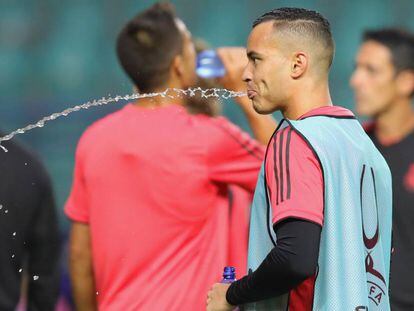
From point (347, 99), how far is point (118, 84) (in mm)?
2215

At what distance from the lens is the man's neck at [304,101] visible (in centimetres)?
273

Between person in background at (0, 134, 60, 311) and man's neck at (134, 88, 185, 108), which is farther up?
man's neck at (134, 88, 185, 108)

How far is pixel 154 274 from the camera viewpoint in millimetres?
3689

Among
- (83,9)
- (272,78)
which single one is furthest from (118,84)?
(272,78)

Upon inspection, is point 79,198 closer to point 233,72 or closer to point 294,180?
point 233,72

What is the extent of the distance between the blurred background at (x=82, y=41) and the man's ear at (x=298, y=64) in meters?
7.18

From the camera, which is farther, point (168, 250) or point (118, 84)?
point (118, 84)

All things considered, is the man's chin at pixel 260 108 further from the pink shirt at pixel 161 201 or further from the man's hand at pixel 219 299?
the pink shirt at pixel 161 201

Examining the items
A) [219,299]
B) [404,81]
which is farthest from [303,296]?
[404,81]

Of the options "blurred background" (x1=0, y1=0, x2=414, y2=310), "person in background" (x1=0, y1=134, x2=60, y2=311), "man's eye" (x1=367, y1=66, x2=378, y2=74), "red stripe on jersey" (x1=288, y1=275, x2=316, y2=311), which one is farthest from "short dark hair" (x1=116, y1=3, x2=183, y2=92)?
"blurred background" (x1=0, y1=0, x2=414, y2=310)

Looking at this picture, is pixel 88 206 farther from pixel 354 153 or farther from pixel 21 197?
pixel 354 153

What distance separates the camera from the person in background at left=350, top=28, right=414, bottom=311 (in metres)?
4.16

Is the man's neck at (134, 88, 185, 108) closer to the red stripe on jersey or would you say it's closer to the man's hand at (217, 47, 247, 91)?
the man's hand at (217, 47, 247, 91)

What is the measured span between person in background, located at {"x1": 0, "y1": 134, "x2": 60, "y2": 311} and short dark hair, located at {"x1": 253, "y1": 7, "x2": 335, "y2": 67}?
1.42m
